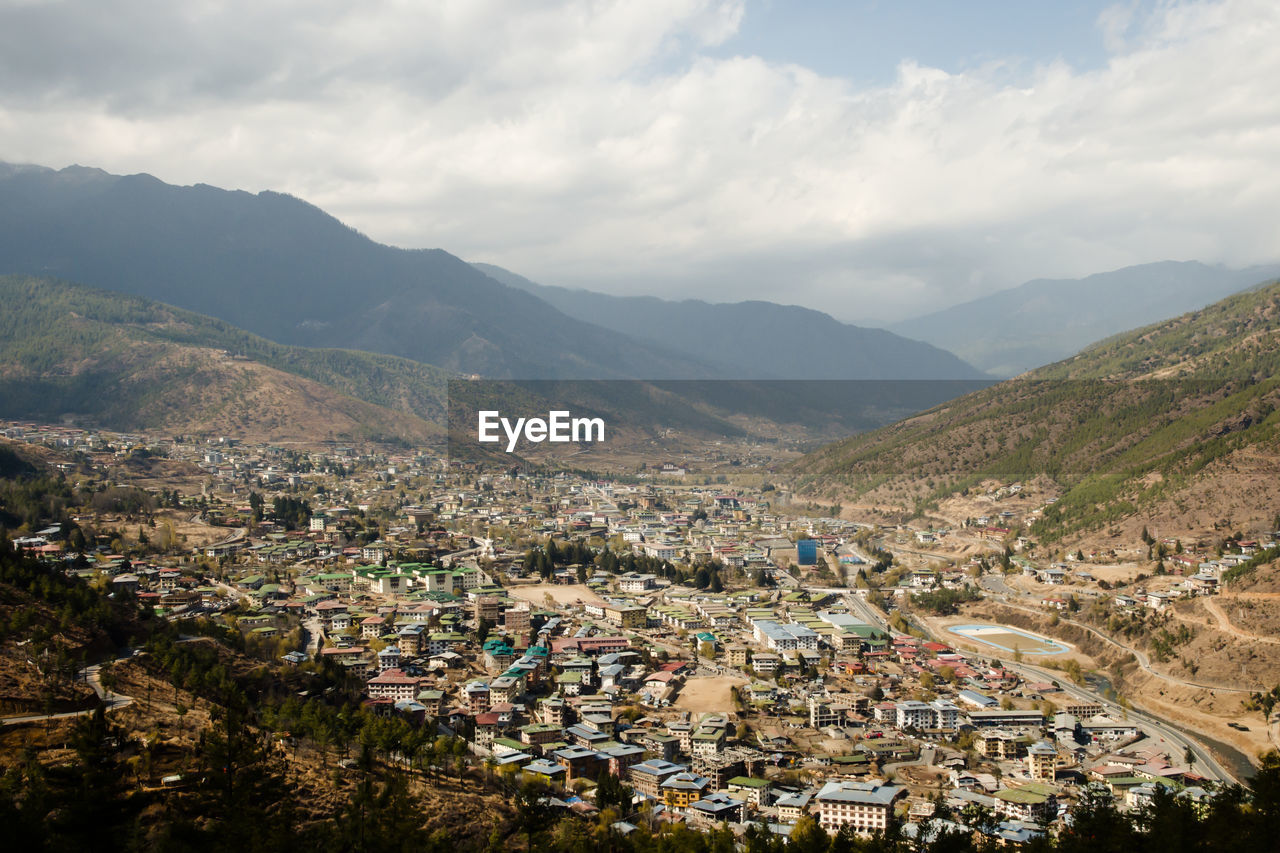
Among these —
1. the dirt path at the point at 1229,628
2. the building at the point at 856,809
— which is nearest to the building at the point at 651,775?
the building at the point at 856,809

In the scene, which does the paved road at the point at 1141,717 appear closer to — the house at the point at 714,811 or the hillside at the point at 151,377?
the house at the point at 714,811

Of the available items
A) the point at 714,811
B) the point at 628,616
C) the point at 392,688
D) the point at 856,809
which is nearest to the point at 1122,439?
the point at 628,616

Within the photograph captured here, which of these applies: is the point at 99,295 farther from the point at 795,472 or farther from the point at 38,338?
the point at 795,472

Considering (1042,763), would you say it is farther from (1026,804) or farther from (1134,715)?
(1134,715)

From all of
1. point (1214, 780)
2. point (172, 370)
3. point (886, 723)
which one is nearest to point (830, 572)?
point (886, 723)

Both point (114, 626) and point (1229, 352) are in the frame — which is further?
point (1229, 352)

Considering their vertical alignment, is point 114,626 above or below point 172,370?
below

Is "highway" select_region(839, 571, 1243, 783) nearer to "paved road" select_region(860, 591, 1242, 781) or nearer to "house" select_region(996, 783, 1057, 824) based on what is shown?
"paved road" select_region(860, 591, 1242, 781)
